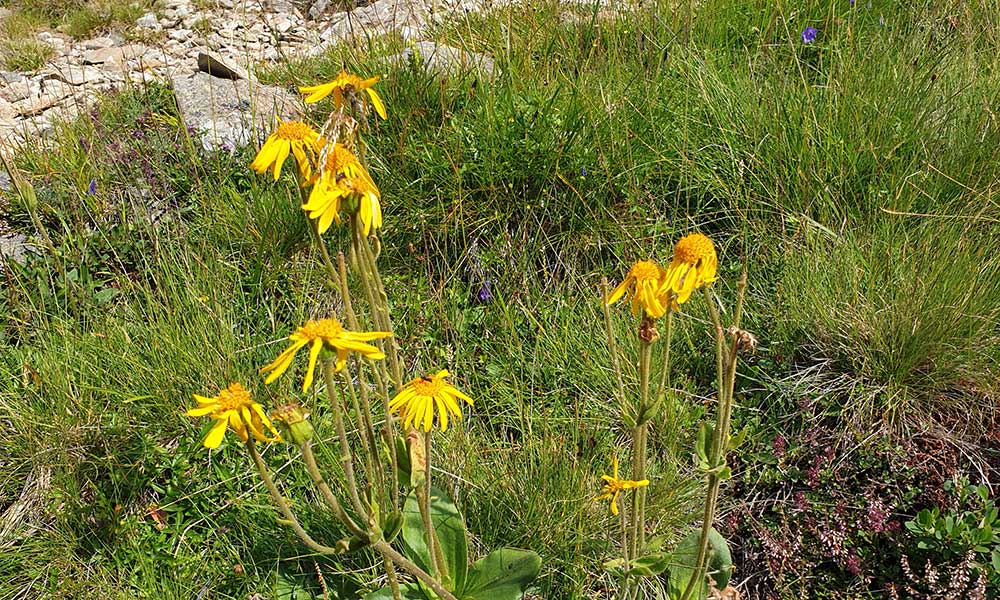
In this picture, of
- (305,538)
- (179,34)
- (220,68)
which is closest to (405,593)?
(305,538)

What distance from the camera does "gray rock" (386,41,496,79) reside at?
314 centimetres

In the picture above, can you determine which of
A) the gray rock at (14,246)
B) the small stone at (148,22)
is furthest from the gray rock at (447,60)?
the small stone at (148,22)

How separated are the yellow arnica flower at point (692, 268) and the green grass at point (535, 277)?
0.77 meters

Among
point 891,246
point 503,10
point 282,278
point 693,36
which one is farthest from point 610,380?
point 503,10

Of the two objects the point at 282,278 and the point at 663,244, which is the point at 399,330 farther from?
the point at 663,244

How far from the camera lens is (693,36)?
135 inches

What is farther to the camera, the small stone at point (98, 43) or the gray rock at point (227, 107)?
the small stone at point (98, 43)

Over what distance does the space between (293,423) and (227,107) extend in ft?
10.3

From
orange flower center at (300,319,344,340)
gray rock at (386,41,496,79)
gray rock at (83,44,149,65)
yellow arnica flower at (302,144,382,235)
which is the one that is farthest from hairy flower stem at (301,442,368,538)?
gray rock at (83,44,149,65)

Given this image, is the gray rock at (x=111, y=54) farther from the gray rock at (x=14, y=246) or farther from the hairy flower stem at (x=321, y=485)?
the hairy flower stem at (x=321, y=485)

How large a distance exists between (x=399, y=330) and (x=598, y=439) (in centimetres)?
77

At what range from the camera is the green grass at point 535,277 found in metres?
1.96

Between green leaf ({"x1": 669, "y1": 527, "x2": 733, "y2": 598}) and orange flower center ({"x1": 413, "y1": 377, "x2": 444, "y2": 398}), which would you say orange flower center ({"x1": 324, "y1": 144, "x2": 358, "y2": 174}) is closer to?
orange flower center ({"x1": 413, "y1": 377, "x2": 444, "y2": 398})

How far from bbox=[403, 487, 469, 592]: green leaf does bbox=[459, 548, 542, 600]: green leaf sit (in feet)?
0.12
